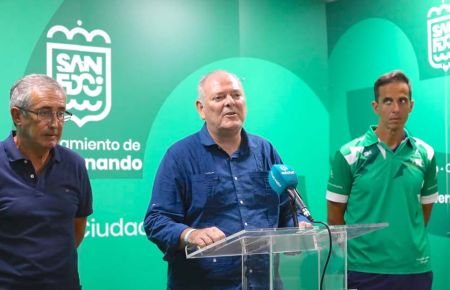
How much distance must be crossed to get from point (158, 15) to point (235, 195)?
2.28 metres

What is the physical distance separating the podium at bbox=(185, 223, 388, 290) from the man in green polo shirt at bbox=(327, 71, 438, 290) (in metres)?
1.28

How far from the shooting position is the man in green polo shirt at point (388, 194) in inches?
122

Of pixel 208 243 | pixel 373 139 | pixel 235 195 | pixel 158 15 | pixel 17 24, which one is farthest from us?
pixel 158 15

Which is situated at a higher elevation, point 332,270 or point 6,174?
point 6,174

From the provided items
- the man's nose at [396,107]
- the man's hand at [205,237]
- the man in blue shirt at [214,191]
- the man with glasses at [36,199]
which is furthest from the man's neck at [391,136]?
the man with glasses at [36,199]

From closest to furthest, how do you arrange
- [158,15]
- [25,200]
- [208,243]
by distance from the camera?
[208,243] < [25,200] < [158,15]

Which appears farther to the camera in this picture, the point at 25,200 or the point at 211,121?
the point at 211,121

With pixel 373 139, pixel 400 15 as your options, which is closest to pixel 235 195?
pixel 373 139

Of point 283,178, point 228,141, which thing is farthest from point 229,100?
point 283,178


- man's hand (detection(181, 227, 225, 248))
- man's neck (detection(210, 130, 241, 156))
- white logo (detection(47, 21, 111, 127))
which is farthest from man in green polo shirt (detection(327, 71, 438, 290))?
white logo (detection(47, 21, 111, 127))

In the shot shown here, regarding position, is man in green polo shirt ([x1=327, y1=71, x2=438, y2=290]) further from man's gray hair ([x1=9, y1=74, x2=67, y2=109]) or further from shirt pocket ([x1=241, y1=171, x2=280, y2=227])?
man's gray hair ([x1=9, y1=74, x2=67, y2=109])

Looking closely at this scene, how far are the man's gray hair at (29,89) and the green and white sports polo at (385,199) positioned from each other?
5.27 ft

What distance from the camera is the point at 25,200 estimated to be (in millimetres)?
2164

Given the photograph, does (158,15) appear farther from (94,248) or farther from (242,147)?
(242,147)
